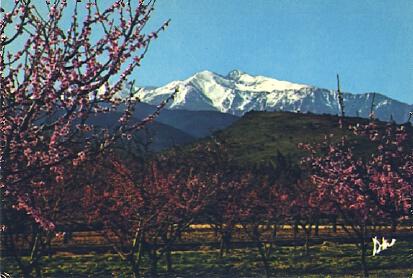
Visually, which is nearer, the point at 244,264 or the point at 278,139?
the point at 244,264

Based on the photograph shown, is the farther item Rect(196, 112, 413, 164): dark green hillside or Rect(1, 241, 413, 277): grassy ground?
Rect(196, 112, 413, 164): dark green hillside

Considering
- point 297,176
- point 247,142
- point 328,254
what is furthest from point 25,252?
point 247,142

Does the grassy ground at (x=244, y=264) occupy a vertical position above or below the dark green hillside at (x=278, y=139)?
below

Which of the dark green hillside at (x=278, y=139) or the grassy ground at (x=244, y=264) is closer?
the grassy ground at (x=244, y=264)

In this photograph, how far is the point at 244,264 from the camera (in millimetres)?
38625

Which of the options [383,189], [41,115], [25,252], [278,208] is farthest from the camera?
[25,252]

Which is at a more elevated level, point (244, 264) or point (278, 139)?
point (278, 139)

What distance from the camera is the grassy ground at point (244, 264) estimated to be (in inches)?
1372

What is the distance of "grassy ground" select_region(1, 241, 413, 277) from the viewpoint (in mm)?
34844

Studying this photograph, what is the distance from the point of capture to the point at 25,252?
45.4 m

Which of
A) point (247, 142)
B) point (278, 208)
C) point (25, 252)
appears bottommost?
point (25, 252)

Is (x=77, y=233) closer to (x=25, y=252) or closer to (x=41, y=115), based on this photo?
(x=25, y=252)

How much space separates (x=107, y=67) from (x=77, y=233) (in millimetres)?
59992

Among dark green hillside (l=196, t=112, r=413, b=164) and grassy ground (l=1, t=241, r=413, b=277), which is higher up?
dark green hillside (l=196, t=112, r=413, b=164)
